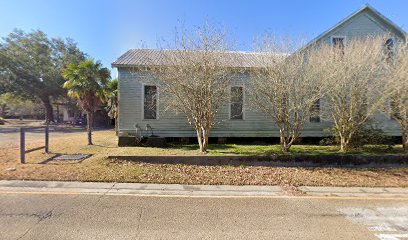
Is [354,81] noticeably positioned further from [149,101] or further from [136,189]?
[149,101]

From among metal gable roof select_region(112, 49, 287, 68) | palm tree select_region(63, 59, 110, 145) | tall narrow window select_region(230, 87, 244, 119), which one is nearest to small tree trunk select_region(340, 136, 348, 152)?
metal gable roof select_region(112, 49, 287, 68)

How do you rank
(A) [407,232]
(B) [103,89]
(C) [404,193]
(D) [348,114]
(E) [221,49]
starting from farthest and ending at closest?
(B) [103,89]
(D) [348,114]
(E) [221,49]
(C) [404,193]
(A) [407,232]

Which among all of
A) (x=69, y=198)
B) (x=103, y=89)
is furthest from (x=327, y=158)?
(x=103, y=89)

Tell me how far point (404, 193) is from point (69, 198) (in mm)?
7990

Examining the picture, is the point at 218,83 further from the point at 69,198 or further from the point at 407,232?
the point at 407,232

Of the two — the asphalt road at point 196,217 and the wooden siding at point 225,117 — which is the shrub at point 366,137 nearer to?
the wooden siding at point 225,117

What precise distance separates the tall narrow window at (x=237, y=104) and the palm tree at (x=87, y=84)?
7039 mm

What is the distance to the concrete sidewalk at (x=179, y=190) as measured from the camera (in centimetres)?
535

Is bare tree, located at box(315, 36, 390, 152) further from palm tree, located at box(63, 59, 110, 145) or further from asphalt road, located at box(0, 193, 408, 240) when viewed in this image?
palm tree, located at box(63, 59, 110, 145)

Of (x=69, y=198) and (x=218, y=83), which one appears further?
(x=218, y=83)

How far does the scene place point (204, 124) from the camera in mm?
9422

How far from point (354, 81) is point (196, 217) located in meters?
8.62

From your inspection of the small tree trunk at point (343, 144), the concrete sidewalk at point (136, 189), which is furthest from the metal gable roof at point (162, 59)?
the concrete sidewalk at point (136, 189)

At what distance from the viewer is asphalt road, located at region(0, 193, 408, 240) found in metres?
3.47
